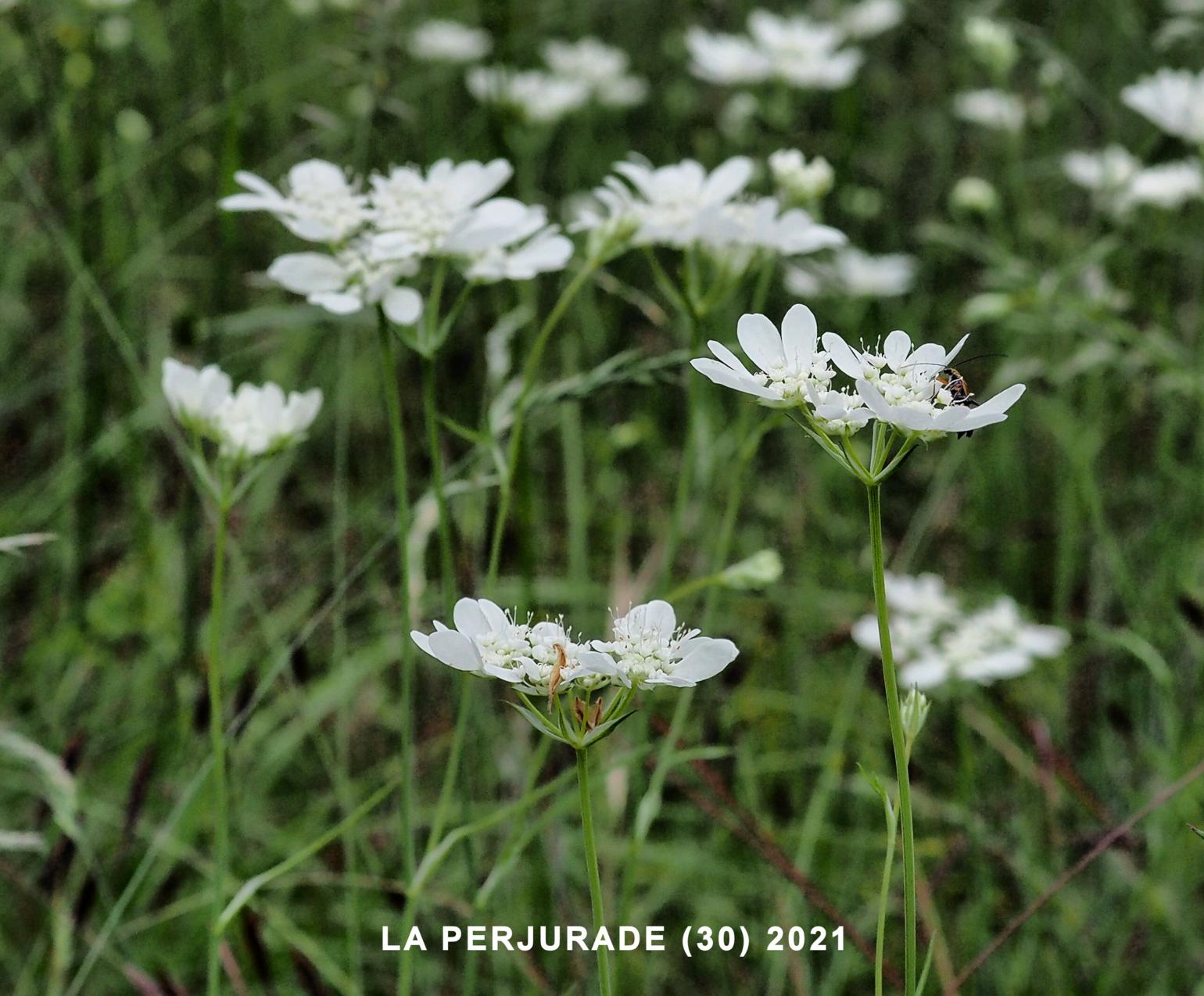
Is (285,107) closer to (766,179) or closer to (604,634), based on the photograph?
(766,179)

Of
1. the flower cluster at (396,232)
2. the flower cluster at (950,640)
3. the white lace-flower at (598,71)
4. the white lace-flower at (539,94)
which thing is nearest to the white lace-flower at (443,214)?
the flower cluster at (396,232)

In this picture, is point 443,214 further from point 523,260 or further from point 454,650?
point 454,650

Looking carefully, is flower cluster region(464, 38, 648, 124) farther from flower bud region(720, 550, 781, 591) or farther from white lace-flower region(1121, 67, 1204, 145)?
flower bud region(720, 550, 781, 591)

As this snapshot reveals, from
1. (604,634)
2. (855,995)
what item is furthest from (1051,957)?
(604,634)

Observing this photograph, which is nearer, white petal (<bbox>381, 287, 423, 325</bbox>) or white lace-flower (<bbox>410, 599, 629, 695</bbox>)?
white lace-flower (<bbox>410, 599, 629, 695</bbox>)

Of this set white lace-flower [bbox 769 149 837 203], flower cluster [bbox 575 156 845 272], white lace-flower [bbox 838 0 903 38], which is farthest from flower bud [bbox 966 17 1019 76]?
flower cluster [bbox 575 156 845 272]

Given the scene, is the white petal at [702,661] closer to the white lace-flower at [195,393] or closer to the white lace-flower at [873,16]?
the white lace-flower at [195,393]
